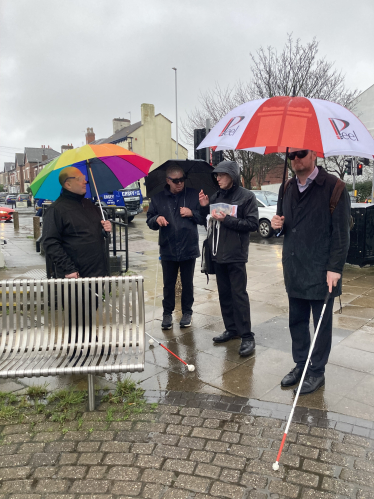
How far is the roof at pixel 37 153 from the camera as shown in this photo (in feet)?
306

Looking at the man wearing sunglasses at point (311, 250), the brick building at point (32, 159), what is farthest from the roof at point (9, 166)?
the man wearing sunglasses at point (311, 250)

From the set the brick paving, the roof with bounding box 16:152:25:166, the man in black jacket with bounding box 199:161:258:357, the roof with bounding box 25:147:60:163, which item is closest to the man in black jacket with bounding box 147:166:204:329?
the man in black jacket with bounding box 199:161:258:357

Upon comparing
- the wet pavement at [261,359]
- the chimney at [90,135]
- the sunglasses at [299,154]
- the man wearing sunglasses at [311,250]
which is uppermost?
the chimney at [90,135]

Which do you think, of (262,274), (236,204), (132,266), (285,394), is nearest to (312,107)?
(236,204)

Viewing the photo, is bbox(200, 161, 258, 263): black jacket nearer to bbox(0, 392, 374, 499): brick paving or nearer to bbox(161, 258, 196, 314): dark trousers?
bbox(161, 258, 196, 314): dark trousers

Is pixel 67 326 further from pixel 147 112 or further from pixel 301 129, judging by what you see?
pixel 147 112

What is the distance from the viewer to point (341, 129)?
110 inches

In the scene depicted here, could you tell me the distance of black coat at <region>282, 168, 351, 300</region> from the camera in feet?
10.4

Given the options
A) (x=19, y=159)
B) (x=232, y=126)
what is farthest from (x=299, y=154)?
(x=19, y=159)

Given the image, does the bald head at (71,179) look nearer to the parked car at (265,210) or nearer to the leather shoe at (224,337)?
the leather shoe at (224,337)

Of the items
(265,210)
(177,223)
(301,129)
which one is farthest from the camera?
(265,210)

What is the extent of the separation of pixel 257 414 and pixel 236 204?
1.94 metres

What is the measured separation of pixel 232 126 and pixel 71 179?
5.13 ft

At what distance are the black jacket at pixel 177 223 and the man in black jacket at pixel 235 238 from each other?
1.30 feet
